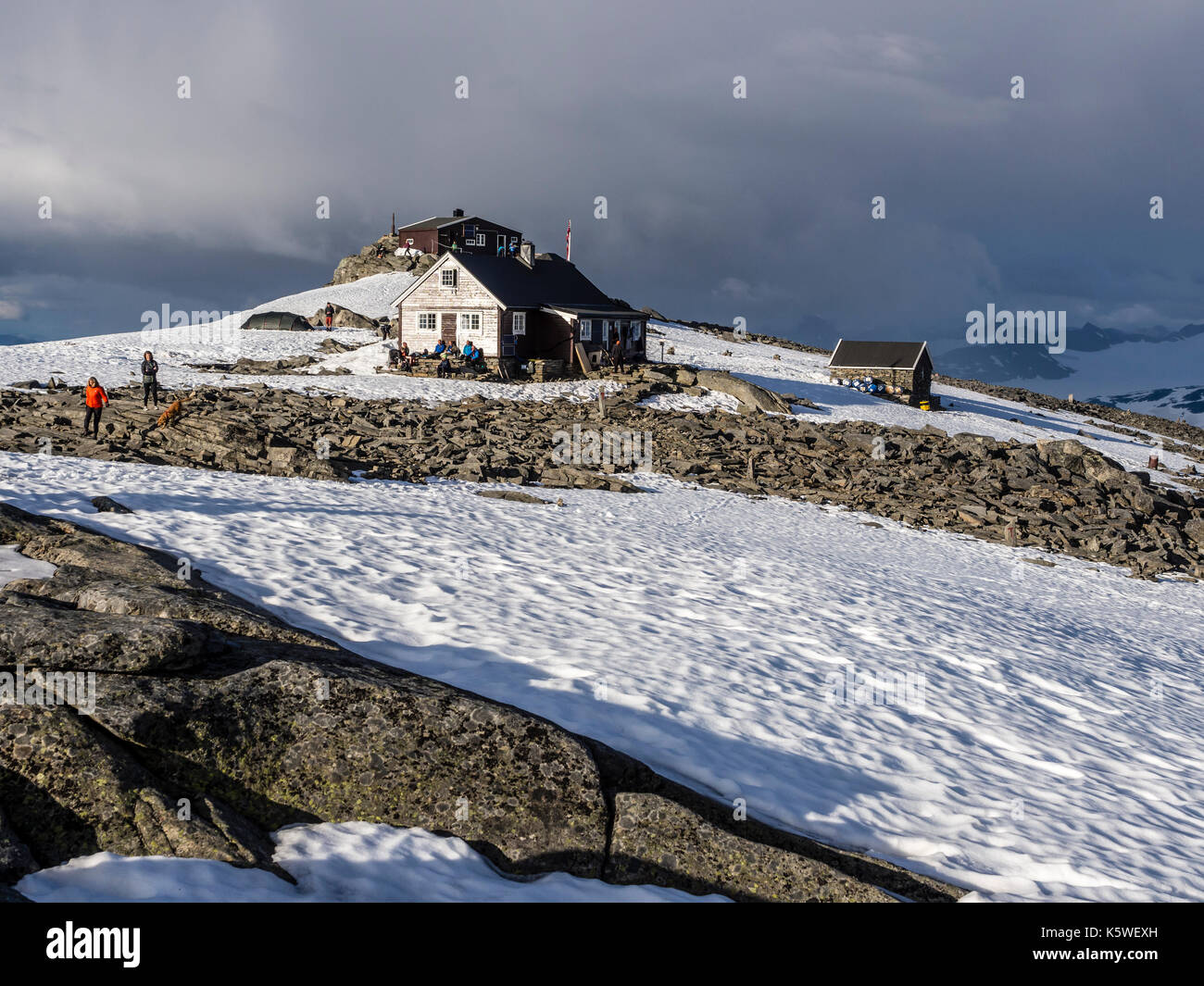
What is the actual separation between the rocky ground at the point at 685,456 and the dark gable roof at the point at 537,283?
37.1 feet

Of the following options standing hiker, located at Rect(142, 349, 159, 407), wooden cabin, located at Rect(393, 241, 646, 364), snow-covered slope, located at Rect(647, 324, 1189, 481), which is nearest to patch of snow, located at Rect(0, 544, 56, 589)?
standing hiker, located at Rect(142, 349, 159, 407)

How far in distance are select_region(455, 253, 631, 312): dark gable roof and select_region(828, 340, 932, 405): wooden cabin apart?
1752 cm

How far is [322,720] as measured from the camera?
6.68 meters

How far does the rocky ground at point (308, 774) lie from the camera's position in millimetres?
5617

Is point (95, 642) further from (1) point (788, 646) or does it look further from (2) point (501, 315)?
(2) point (501, 315)

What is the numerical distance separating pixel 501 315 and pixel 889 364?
90.1ft

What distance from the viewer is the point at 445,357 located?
45625mm

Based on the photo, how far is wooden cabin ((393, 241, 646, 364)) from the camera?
1858 inches

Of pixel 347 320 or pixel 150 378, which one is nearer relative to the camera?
pixel 150 378

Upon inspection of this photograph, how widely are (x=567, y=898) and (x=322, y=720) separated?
238 cm

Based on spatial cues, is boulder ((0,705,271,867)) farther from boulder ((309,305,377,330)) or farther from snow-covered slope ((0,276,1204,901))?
boulder ((309,305,377,330))

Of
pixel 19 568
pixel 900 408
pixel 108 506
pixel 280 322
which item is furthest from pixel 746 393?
pixel 280 322
